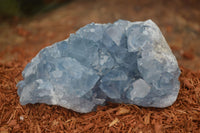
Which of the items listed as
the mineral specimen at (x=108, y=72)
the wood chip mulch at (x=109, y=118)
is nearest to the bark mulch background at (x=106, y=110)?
the wood chip mulch at (x=109, y=118)

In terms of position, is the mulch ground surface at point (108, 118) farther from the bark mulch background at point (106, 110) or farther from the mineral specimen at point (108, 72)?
the mineral specimen at point (108, 72)

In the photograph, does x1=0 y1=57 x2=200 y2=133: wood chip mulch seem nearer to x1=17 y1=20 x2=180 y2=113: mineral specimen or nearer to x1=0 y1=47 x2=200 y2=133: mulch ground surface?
x1=0 y1=47 x2=200 y2=133: mulch ground surface

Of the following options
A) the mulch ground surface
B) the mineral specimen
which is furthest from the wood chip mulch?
the mineral specimen

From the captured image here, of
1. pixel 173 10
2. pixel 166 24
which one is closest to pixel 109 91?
pixel 166 24

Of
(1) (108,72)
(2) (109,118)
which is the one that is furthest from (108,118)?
(1) (108,72)

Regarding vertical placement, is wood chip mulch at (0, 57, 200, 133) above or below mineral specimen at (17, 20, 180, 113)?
below

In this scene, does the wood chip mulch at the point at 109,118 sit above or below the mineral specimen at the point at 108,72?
below
